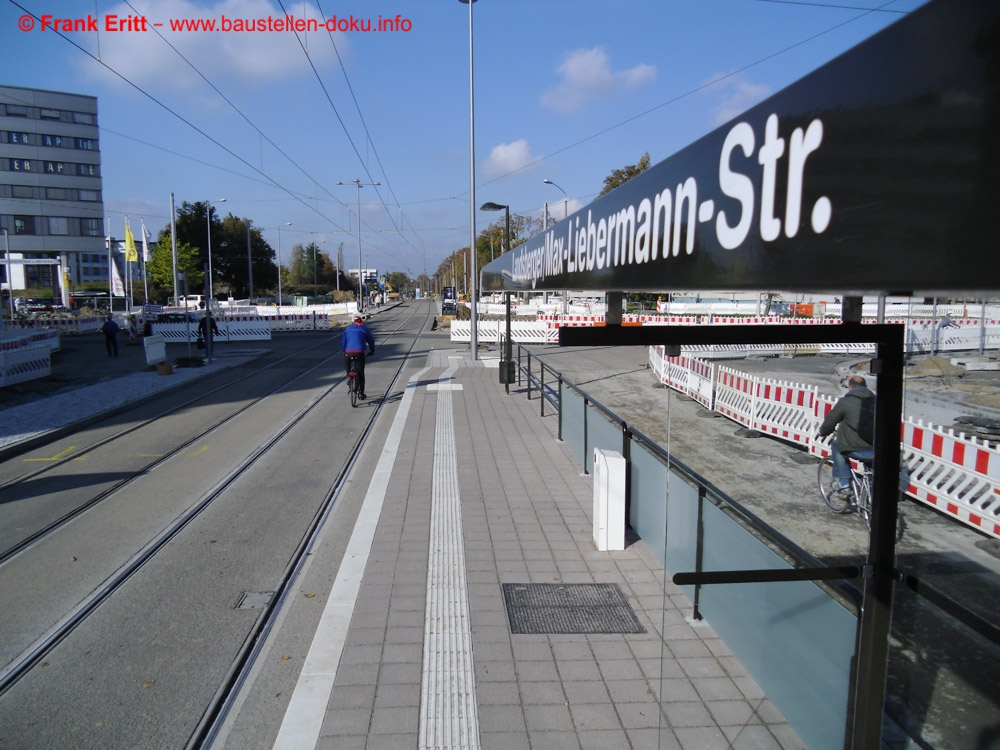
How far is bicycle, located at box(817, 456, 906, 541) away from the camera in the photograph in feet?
24.6

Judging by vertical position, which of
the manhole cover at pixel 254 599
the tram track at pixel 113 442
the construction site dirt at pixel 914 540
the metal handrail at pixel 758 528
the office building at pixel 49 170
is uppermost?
the office building at pixel 49 170

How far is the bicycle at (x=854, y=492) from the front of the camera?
750 centimetres

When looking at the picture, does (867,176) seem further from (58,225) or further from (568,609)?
(58,225)

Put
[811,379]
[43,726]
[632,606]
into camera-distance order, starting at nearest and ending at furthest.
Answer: [43,726] < [632,606] < [811,379]

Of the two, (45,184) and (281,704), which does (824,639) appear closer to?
(281,704)

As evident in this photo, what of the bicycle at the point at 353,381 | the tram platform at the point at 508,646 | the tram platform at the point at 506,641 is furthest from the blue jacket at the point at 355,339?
the tram platform at the point at 508,646

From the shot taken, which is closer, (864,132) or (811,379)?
(864,132)

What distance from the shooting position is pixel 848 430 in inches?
304

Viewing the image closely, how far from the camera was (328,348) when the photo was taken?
98.2 ft

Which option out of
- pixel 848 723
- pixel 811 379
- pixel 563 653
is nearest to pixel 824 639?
pixel 848 723

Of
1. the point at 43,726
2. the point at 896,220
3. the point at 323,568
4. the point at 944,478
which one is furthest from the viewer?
the point at 944,478

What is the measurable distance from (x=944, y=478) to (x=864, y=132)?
811cm

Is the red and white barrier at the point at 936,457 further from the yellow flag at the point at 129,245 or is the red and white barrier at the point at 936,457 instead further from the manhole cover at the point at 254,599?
the yellow flag at the point at 129,245

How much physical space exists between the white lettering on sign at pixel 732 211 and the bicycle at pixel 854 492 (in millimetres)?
6196
